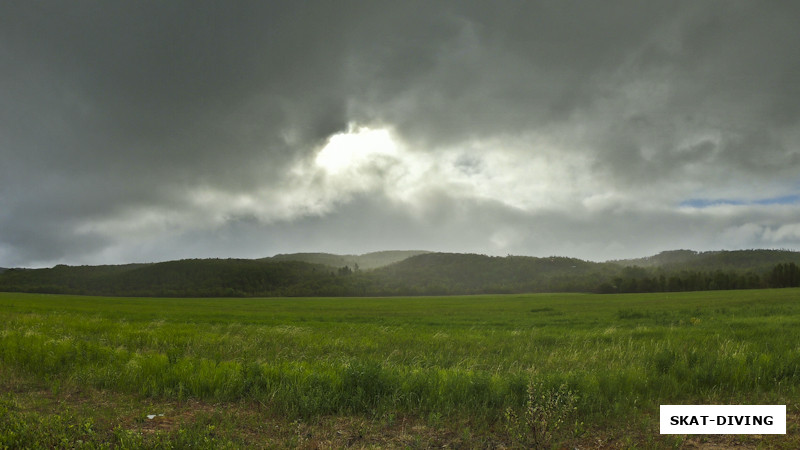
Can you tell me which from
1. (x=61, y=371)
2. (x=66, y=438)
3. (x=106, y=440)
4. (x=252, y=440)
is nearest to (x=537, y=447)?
(x=252, y=440)

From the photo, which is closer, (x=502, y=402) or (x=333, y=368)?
(x=502, y=402)

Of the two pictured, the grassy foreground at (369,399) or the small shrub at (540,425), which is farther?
the grassy foreground at (369,399)

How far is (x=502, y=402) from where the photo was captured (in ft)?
22.9

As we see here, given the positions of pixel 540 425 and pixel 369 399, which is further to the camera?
pixel 369 399

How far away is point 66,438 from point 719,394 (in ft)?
35.6

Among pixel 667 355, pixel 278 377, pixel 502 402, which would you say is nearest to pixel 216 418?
pixel 278 377

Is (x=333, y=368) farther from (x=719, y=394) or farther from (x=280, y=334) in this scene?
(x=280, y=334)

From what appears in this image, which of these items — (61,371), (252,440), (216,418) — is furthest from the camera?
(61,371)

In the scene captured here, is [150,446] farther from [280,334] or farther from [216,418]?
[280,334]

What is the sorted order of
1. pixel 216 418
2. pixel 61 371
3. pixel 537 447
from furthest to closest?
pixel 61 371 → pixel 216 418 → pixel 537 447

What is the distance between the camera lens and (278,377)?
8164mm

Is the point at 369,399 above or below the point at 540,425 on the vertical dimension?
below

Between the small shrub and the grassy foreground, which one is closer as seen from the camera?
the small shrub

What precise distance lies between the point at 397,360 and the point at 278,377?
4.28m
